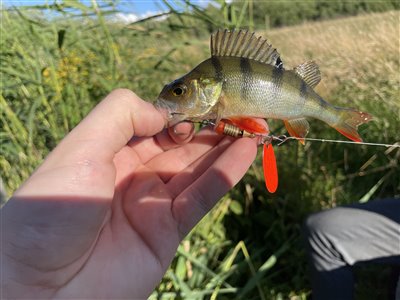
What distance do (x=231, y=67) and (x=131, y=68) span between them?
165 centimetres

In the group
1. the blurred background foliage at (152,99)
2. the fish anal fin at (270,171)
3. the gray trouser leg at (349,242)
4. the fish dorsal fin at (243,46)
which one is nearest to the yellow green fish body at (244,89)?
the fish dorsal fin at (243,46)

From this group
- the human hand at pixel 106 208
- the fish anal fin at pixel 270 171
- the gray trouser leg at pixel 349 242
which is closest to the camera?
the human hand at pixel 106 208

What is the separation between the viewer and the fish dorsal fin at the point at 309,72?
127 centimetres

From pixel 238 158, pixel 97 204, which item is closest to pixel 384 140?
pixel 238 158

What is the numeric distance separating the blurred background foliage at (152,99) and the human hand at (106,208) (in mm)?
818

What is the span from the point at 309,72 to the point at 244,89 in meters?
0.23

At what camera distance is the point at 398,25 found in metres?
5.05

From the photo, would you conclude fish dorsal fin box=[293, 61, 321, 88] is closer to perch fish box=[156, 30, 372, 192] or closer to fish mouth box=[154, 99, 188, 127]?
perch fish box=[156, 30, 372, 192]

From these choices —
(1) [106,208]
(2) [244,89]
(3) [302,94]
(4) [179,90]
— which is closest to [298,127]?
(3) [302,94]

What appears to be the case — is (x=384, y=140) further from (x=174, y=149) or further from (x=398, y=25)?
(x=398, y=25)

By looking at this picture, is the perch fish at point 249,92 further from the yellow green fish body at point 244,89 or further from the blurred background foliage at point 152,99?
the blurred background foliage at point 152,99

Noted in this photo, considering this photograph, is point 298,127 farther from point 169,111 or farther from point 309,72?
point 169,111

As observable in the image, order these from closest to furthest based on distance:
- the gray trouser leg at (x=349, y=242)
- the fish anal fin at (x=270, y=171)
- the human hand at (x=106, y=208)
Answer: the human hand at (x=106, y=208) → the fish anal fin at (x=270, y=171) → the gray trouser leg at (x=349, y=242)

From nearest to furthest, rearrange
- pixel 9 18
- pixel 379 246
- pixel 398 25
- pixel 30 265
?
1. pixel 30 265
2. pixel 379 246
3. pixel 9 18
4. pixel 398 25
